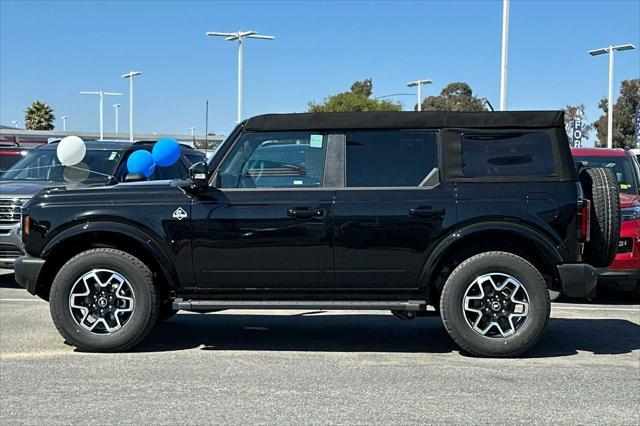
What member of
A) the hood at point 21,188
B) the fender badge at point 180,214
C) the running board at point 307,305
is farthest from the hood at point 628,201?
the hood at point 21,188

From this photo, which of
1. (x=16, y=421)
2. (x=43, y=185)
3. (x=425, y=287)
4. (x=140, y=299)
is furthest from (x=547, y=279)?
(x=43, y=185)

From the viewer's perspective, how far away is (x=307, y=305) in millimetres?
5742

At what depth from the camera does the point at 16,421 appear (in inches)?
169

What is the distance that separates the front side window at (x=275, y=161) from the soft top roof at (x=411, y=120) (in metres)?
0.09

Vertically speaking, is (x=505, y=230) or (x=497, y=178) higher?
(x=497, y=178)

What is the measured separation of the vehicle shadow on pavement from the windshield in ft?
11.5

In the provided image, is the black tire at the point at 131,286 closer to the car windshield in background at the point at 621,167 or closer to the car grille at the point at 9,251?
the car grille at the point at 9,251

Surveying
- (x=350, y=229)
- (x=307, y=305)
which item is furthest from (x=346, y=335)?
(x=350, y=229)

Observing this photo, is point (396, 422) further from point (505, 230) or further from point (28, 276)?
point (28, 276)

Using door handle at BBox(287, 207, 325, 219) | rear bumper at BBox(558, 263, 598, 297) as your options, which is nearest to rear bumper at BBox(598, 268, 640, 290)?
rear bumper at BBox(558, 263, 598, 297)

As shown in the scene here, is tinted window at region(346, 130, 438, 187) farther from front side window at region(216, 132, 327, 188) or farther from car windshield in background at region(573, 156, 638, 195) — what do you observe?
car windshield in background at region(573, 156, 638, 195)

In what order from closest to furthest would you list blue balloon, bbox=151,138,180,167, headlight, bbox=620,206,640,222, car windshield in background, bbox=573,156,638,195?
blue balloon, bbox=151,138,180,167
headlight, bbox=620,206,640,222
car windshield in background, bbox=573,156,638,195

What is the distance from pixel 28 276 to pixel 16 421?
1812mm

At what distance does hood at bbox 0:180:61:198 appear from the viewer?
927 centimetres
